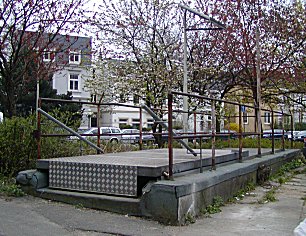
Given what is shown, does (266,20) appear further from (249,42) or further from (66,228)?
(66,228)

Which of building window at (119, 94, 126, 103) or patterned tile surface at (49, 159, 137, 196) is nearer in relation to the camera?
patterned tile surface at (49, 159, 137, 196)

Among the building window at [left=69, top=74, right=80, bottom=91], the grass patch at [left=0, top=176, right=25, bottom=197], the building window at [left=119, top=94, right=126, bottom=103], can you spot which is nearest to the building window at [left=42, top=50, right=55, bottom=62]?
the grass patch at [left=0, top=176, right=25, bottom=197]

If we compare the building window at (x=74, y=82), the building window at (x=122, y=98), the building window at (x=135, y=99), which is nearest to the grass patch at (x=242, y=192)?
the building window at (x=135, y=99)

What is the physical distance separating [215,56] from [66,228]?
1855cm

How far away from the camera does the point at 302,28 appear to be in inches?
817

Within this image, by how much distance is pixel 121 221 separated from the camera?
19.1ft

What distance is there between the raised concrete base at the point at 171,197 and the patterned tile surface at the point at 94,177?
11cm

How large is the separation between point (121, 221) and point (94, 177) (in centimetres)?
105

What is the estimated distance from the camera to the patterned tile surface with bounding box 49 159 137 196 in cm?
626

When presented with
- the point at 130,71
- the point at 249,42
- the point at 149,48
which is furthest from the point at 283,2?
the point at 130,71

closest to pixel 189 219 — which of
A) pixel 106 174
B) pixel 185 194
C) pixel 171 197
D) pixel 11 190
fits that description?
pixel 185 194

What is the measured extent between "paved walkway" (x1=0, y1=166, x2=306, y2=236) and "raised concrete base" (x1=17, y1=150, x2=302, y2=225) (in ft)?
0.41

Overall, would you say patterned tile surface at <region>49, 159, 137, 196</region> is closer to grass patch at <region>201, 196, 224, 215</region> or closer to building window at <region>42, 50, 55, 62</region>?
grass patch at <region>201, 196, 224, 215</region>

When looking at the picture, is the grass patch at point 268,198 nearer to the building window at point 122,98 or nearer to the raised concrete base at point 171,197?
the raised concrete base at point 171,197
